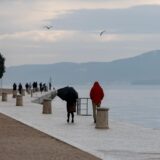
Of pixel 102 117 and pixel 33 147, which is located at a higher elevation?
pixel 102 117

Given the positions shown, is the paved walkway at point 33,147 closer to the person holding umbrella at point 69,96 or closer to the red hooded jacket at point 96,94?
the person holding umbrella at point 69,96

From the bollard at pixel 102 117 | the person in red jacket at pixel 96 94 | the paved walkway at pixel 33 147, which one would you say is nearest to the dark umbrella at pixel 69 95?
the person in red jacket at pixel 96 94

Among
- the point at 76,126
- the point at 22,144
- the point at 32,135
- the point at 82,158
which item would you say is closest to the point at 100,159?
the point at 82,158

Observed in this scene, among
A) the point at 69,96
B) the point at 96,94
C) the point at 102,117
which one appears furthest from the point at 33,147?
the point at 96,94

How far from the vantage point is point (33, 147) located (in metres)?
18.8

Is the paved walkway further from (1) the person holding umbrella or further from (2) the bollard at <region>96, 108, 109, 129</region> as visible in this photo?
(1) the person holding umbrella

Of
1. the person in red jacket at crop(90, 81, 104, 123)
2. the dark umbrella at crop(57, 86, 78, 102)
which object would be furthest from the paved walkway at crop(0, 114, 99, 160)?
the person in red jacket at crop(90, 81, 104, 123)

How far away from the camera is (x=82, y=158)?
16.3m

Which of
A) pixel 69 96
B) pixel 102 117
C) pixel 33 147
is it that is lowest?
pixel 33 147

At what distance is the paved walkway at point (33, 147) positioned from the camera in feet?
54.7

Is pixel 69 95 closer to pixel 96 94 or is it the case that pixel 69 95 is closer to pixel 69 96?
pixel 69 96

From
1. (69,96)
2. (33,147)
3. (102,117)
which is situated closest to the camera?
(33,147)

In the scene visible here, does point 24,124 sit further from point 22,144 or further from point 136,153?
point 136,153

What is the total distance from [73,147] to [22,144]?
1596 mm
